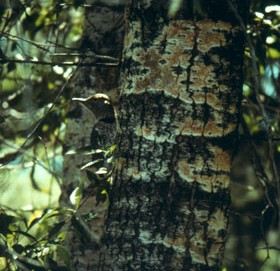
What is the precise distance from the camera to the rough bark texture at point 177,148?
1.97 m

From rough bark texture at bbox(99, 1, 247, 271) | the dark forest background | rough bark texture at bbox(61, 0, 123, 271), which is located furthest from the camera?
rough bark texture at bbox(61, 0, 123, 271)

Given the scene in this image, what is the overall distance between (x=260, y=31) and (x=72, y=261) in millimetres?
1260

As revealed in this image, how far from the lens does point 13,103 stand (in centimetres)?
357

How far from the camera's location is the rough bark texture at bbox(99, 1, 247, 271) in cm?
197

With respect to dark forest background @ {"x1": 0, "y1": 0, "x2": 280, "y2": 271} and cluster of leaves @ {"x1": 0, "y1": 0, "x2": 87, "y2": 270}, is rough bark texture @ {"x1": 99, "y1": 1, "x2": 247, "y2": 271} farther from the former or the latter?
cluster of leaves @ {"x1": 0, "y1": 0, "x2": 87, "y2": 270}

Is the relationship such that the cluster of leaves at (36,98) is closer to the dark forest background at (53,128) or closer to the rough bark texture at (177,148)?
the dark forest background at (53,128)

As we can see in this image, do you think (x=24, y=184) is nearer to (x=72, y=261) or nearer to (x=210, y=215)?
(x=72, y=261)

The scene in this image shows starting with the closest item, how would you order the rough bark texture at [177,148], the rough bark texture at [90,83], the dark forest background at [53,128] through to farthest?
the rough bark texture at [177,148], the dark forest background at [53,128], the rough bark texture at [90,83]

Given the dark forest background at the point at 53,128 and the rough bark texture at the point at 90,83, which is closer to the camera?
the dark forest background at the point at 53,128

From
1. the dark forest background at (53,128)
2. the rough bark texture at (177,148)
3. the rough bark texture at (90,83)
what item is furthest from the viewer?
the rough bark texture at (90,83)

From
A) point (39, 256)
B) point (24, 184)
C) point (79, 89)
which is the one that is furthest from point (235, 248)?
point (39, 256)

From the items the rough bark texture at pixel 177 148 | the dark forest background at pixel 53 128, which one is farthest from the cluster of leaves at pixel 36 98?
the rough bark texture at pixel 177 148

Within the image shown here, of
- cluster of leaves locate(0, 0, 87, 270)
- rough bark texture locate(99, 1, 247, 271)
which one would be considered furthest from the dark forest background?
rough bark texture locate(99, 1, 247, 271)

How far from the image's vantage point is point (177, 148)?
1.98 metres
